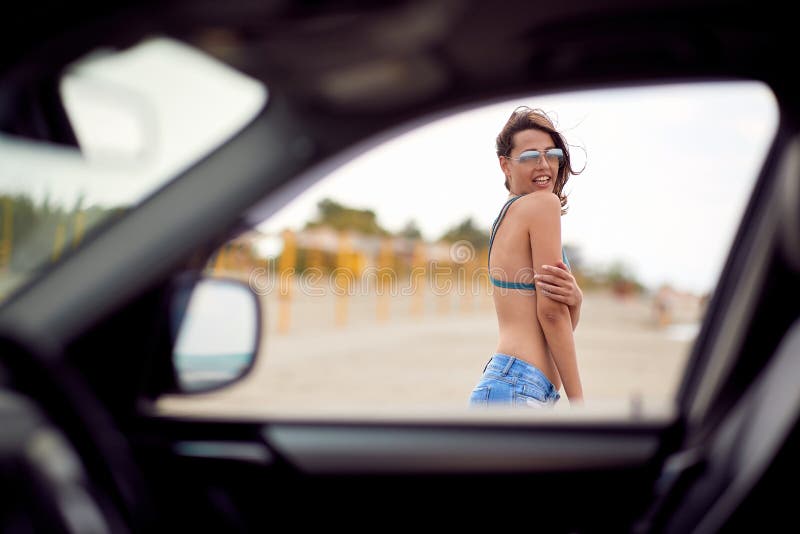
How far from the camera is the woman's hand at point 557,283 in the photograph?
1.94 metres

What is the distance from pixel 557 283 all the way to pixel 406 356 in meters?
9.01

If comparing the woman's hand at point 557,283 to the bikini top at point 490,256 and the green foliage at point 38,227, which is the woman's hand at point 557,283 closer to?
the bikini top at point 490,256

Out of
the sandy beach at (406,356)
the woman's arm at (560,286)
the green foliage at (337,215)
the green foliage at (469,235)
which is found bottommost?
the sandy beach at (406,356)

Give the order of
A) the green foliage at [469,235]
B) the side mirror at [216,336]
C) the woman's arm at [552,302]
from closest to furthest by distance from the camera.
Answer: the side mirror at [216,336] → the woman's arm at [552,302] → the green foliage at [469,235]

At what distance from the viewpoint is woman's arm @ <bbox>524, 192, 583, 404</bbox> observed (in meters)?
1.93

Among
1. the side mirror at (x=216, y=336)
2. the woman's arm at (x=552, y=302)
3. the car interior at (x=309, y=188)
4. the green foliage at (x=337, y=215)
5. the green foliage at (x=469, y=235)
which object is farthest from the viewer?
the green foliage at (x=337, y=215)

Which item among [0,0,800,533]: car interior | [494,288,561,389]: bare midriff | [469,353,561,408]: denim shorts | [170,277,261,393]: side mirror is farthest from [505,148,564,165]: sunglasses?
[170,277,261,393]: side mirror

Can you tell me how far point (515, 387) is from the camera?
78.0 inches

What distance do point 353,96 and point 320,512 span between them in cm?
108

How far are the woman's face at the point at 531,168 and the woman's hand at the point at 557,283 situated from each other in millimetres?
230

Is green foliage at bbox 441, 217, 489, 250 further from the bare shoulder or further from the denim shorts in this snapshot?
the denim shorts

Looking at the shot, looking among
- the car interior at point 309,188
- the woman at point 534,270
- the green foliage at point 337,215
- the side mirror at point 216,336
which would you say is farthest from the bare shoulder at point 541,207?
the side mirror at point 216,336

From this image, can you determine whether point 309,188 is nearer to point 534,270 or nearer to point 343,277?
point 534,270

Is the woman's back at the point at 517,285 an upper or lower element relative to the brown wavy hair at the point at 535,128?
lower
